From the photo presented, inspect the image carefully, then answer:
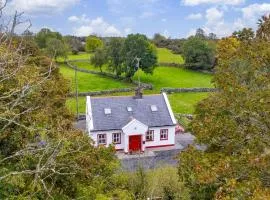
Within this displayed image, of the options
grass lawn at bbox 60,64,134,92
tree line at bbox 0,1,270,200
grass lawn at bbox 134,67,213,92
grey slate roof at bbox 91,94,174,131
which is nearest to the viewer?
tree line at bbox 0,1,270,200

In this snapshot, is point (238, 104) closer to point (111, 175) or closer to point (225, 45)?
point (225, 45)

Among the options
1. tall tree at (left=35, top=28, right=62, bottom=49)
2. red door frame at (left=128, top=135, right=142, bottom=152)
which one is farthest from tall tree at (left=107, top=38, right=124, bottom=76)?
red door frame at (left=128, top=135, right=142, bottom=152)

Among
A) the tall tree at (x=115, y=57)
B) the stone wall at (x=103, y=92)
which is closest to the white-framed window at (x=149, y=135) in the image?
the stone wall at (x=103, y=92)

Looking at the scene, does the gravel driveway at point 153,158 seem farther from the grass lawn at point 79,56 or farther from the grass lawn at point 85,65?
the grass lawn at point 79,56

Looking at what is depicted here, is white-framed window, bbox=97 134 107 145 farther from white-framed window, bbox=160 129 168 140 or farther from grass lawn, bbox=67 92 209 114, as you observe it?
grass lawn, bbox=67 92 209 114

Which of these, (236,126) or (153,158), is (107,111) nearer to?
(153,158)

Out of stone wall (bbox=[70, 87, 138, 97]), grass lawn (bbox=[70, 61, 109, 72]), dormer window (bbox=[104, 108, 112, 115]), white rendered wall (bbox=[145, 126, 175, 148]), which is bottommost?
white rendered wall (bbox=[145, 126, 175, 148])
